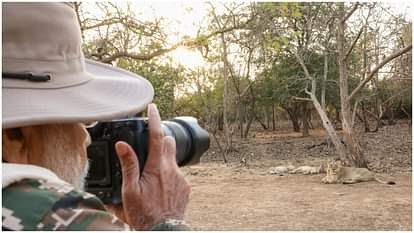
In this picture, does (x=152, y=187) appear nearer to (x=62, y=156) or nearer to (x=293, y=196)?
(x=62, y=156)

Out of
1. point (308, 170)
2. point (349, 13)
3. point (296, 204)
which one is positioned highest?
point (349, 13)

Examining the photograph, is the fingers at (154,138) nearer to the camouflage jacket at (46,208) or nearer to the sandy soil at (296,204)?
the camouflage jacket at (46,208)

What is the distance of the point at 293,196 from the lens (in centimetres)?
529

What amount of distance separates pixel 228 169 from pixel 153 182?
7.21 m

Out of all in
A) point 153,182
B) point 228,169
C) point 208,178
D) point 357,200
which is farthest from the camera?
point 228,169

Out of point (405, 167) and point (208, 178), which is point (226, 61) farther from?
point (405, 167)

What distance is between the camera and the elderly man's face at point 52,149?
496mm

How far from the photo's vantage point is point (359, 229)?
387 cm

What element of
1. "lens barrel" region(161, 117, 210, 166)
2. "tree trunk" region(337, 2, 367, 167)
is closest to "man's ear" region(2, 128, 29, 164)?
"lens barrel" region(161, 117, 210, 166)

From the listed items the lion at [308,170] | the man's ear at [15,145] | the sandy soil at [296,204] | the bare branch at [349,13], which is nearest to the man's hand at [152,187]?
the man's ear at [15,145]

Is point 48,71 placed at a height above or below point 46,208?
above

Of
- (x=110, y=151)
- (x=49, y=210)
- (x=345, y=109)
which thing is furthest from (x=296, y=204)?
(x=49, y=210)

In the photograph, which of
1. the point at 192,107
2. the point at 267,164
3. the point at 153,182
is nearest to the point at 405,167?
the point at 267,164

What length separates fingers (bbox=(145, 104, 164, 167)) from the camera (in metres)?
0.58
